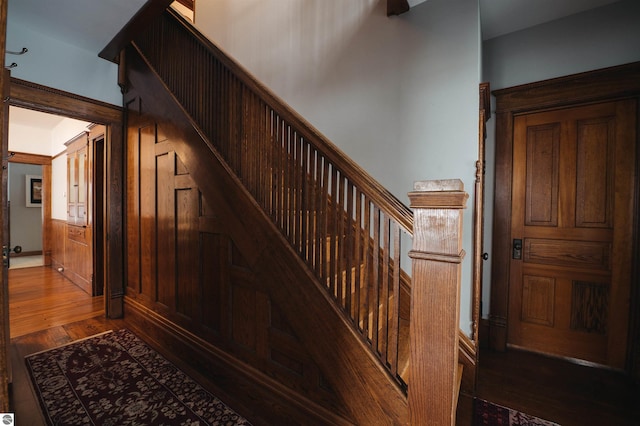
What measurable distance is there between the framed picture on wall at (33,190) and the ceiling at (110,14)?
19.6 ft

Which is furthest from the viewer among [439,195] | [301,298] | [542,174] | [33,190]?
[33,190]

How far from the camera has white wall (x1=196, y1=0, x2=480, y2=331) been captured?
7.16 ft

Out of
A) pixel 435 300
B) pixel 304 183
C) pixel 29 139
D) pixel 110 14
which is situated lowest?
pixel 435 300

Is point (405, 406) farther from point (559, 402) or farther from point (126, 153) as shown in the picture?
point (126, 153)

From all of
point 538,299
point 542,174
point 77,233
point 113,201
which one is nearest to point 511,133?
point 542,174

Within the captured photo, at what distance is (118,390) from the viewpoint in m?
2.10

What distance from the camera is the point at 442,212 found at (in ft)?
3.89

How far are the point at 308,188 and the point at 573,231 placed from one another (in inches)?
96.4

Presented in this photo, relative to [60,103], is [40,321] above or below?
below

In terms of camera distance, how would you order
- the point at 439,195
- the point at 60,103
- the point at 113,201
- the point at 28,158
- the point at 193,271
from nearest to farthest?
1. the point at 439,195
2. the point at 193,271
3. the point at 60,103
4. the point at 113,201
5. the point at 28,158

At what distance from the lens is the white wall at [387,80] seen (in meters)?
2.18

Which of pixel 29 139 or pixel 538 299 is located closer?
pixel 538 299

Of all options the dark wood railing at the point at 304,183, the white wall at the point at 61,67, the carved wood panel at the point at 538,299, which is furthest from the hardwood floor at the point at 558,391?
the white wall at the point at 61,67

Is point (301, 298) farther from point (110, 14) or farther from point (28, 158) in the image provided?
point (28, 158)
